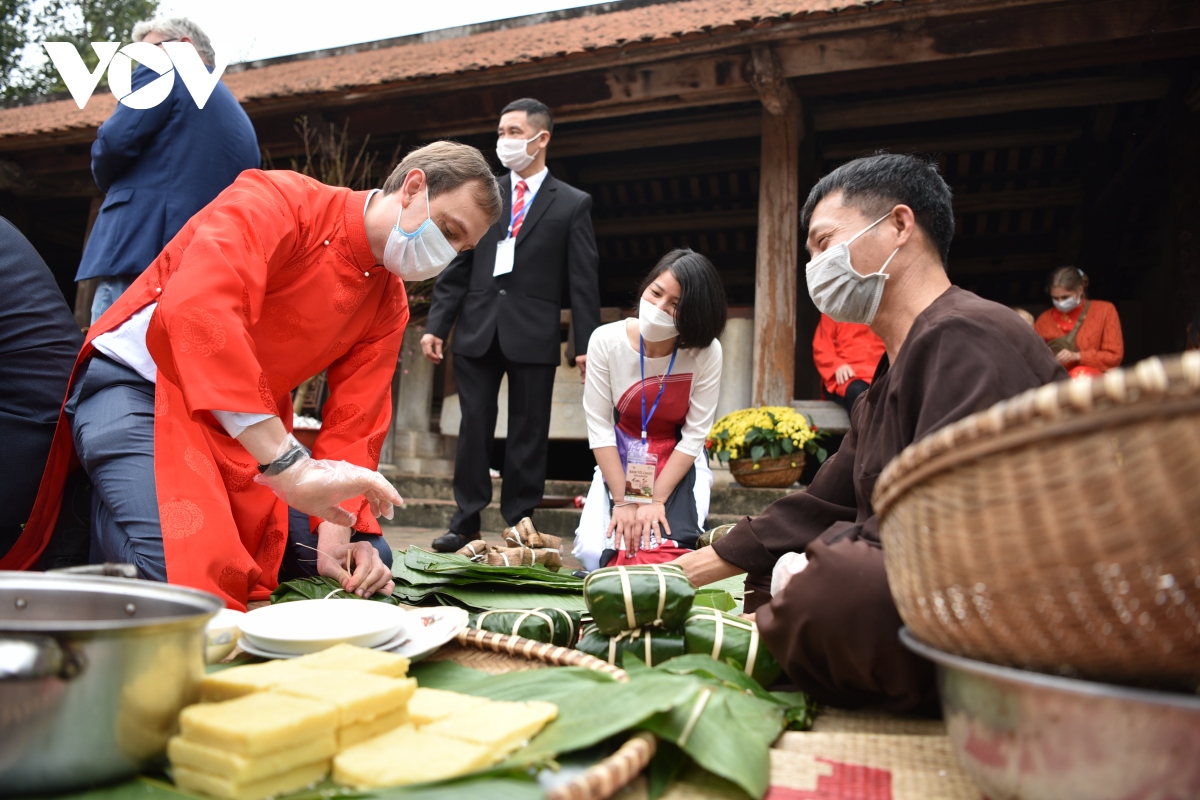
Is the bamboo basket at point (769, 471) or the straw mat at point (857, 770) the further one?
the bamboo basket at point (769, 471)

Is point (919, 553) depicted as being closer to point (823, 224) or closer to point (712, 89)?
point (823, 224)

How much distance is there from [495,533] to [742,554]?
12.9 ft

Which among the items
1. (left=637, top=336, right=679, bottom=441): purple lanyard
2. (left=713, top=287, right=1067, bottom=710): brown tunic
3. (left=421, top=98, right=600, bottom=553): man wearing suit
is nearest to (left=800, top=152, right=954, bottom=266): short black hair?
(left=713, top=287, right=1067, bottom=710): brown tunic

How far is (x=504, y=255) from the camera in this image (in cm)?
472

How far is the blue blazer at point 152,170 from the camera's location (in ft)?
11.7

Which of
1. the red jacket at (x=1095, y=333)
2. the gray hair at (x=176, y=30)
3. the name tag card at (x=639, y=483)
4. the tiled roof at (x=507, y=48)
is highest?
the tiled roof at (x=507, y=48)

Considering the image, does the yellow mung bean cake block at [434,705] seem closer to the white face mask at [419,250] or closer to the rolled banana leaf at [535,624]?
the rolled banana leaf at [535,624]

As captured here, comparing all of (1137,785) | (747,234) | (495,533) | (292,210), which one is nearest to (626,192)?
(747,234)

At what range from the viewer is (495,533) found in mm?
5836

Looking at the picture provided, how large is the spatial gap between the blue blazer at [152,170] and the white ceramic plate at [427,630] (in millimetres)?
2562

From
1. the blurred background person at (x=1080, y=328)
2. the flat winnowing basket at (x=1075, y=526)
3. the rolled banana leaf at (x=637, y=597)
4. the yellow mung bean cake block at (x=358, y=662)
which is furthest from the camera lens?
the blurred background person at (x=1080, y=328)

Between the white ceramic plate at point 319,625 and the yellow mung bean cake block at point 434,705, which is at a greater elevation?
the white ceramic plate at point 319,625

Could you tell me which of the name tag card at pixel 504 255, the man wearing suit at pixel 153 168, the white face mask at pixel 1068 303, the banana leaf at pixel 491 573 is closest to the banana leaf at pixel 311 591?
the banana leaf at pixel 491 573

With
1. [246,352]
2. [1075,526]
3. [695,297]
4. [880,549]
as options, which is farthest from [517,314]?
[1075,526]
